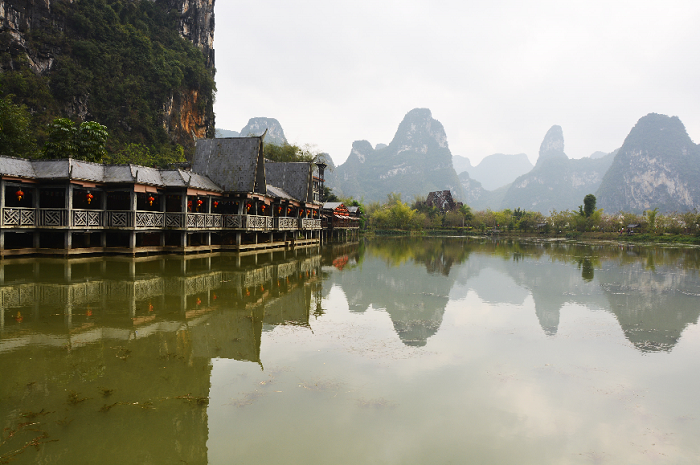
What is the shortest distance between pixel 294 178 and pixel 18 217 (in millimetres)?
19944

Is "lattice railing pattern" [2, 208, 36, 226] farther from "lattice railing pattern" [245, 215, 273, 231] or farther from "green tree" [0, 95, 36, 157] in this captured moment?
"green tree" [0, 95, 36, 157]

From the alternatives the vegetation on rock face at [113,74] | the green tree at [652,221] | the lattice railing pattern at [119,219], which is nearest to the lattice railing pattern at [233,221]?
the lattice railing pattern at [119,219]

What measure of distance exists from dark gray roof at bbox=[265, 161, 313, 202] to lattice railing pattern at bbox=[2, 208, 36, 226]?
18580 millimetres

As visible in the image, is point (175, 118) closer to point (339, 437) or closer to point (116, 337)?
point (116, 337)

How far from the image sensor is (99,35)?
165 feet

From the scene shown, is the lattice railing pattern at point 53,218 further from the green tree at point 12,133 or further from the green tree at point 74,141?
the green tree at point 12,133

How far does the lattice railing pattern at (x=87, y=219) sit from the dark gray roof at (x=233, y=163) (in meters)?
7.26

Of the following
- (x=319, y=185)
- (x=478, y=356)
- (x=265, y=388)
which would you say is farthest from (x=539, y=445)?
(x=319, y=185)

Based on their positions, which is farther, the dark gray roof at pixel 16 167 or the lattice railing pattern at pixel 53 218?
the lattice railing pattern at pixel 53 218

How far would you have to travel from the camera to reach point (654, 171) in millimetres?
146250

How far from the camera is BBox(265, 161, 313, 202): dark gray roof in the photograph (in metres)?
32.2

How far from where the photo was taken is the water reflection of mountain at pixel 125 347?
4008mm

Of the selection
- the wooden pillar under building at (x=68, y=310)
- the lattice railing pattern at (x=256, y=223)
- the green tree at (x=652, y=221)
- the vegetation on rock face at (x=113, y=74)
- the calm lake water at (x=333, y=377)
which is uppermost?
the vegetation on rock face at (x=113, y=74)

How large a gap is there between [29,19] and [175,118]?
734 inches
